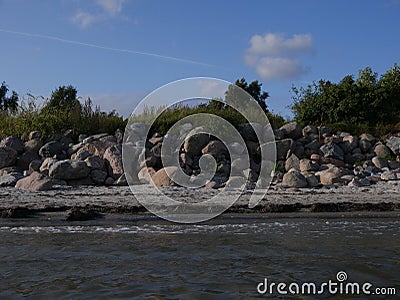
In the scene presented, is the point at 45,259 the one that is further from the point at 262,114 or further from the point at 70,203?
the point at 262,114

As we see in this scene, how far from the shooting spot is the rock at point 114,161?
12.0m

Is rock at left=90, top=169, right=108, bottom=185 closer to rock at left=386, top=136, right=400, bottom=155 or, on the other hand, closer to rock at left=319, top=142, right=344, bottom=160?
rock at left=319, top=142, right=344, bottom=160

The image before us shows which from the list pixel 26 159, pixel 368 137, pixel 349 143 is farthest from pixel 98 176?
pixel 368 137

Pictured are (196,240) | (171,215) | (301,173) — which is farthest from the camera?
(301,173)

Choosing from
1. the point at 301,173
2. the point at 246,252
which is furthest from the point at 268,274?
the point at 301,173

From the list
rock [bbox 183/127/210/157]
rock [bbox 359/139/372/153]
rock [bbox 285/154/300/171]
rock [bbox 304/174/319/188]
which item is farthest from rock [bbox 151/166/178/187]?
rock [bbox 359/139/372/153]

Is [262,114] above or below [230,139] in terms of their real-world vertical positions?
above

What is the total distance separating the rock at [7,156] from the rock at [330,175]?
7.48m

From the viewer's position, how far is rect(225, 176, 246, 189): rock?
35.5ft

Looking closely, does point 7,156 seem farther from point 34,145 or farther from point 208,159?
point 208,159

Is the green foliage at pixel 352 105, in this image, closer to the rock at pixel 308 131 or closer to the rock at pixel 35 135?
the rock at pixel 308 131

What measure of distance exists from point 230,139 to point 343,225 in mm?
6282

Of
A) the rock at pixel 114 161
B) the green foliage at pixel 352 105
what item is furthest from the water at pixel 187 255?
the green foliage at pixel 352 105

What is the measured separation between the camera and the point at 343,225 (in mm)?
8062
